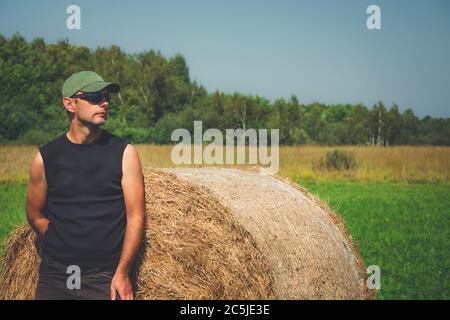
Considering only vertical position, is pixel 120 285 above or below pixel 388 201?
above

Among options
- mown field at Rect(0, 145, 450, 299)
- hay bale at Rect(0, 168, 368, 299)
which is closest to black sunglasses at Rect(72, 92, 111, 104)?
hay bale at Rect(0, 168, 368, 299)

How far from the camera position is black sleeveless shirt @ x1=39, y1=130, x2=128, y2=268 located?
404 cm

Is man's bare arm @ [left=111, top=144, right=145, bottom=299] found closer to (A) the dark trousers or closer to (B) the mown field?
(A) the dark trousers

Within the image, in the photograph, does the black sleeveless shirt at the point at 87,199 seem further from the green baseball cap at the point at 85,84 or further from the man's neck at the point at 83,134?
the green baseball cap at the point at 85,84

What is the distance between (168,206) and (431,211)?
1081 centimetres

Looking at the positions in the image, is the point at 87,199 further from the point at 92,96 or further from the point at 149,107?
the point at 149,107

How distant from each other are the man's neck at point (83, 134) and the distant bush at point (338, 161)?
71.0 ft

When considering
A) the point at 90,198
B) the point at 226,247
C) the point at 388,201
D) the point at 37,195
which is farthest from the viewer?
the point at 388,201

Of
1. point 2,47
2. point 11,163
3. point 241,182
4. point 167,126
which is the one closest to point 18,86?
point 2,47

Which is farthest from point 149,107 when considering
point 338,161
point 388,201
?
point 388,201

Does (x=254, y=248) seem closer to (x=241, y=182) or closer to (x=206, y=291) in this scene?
(x=206, y=291)

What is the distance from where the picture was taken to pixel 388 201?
16406mm

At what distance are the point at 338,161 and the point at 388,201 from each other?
9.17 meters

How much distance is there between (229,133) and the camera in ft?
127
